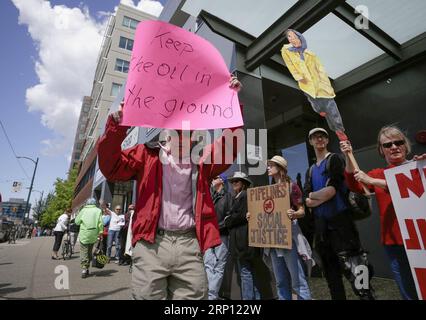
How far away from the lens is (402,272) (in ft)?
6.91

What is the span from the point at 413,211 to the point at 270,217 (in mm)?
1702

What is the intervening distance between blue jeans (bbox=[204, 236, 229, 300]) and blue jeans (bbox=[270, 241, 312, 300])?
1.00 m

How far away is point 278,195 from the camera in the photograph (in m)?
3.42

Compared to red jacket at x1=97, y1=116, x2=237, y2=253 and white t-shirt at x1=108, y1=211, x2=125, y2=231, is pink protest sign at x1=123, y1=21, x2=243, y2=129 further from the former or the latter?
white t-shirt at x1=108, y1=211, x2=125, y2=231

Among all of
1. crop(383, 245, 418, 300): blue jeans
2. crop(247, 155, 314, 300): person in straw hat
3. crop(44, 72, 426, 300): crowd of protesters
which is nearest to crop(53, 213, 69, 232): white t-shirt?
crop(44, 72, 426, 300): crowd of protesters

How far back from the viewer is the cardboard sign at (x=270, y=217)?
3255mm

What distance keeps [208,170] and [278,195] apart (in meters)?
1.61

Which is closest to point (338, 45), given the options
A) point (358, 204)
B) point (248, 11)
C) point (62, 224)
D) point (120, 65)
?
point (248, 11)

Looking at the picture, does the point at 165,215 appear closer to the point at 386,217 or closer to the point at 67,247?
the point at 386,217

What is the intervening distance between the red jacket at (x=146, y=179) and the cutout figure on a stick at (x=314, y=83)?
1.15 metres

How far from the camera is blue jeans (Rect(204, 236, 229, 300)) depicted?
4.13 metres
